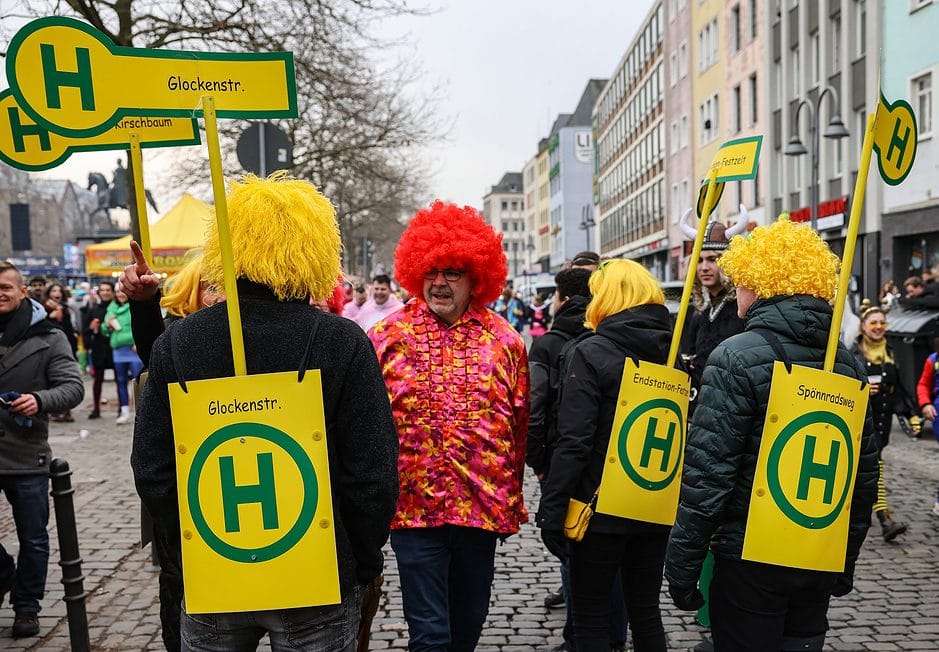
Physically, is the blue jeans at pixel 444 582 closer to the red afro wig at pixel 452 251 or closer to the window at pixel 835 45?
the red afro wig at pixel 452 251

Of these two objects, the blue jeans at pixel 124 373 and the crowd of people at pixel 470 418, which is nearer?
the crowd of people at pixel 470 418

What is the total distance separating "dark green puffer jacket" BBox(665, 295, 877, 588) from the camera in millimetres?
3008

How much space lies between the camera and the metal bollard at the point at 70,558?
13.7 feet

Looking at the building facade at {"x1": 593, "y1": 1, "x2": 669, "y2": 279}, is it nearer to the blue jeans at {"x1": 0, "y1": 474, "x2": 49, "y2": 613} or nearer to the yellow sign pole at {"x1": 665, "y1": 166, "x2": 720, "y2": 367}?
the yellow sign pole at {"x1": 665, "y1": 166, "x2": 720, "y2": 367}

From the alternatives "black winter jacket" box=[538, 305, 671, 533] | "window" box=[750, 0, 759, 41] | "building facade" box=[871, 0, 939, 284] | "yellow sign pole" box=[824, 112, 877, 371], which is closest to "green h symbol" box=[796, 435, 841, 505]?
"yellow sign pole" box=[824, 112, 877, 371]

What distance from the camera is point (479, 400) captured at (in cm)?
353

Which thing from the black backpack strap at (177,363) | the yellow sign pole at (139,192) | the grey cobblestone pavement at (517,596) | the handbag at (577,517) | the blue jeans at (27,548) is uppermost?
the yellow sign pole at (139,192)

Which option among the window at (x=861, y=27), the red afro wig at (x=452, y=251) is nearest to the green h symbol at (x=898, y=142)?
the red afro wig at (x=452, y=251)

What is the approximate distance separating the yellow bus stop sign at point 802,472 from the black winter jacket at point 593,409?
86 cm

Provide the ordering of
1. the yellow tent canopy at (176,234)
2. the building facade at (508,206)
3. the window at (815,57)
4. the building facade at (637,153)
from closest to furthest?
the yellow tent canopy at (176,234) < the window at (815,57) < the building facade at (637,153) < the building facade at (508,206)

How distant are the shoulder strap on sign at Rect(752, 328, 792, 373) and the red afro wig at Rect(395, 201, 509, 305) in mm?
1072

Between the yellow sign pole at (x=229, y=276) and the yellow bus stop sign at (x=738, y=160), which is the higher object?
the yellow bus stop sign at (x=738, y=160)

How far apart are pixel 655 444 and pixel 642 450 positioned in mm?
64

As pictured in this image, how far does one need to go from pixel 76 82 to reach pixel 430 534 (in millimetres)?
1935
